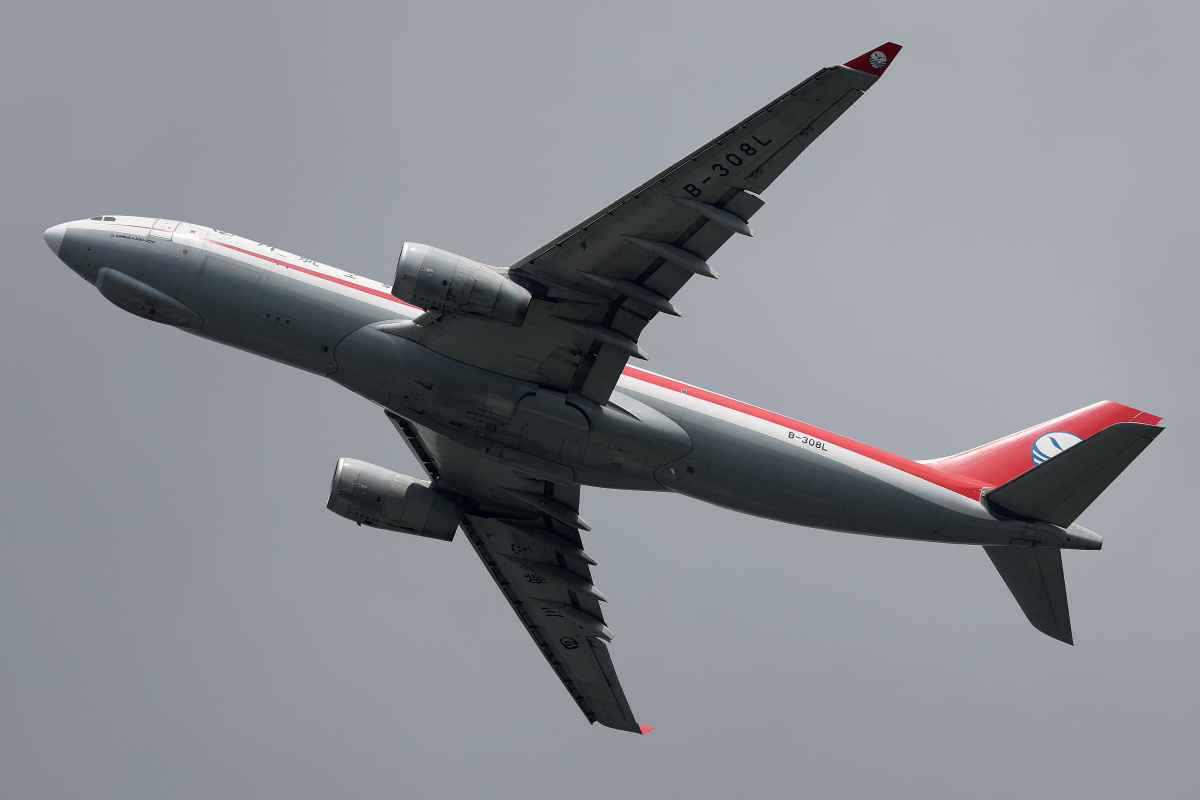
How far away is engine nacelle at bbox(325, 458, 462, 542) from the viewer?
134ft

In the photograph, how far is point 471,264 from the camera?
32.4m

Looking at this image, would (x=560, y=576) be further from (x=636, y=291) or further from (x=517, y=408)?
(x=636, y=291)

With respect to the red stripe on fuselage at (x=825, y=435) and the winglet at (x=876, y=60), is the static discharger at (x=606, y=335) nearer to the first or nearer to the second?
the red stripe on fuselage at (x=825, y=435)

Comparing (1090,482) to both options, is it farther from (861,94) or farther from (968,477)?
(861,94)

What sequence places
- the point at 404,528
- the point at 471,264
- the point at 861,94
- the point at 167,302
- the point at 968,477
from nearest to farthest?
the point at 861,94
the point at 471,264
the point at 167,302
the point at 968,477
the point at 404,528

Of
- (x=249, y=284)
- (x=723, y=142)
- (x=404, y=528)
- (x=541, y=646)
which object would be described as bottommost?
(x=541, y=646)

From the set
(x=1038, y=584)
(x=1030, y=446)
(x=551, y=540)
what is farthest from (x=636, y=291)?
(x=1038, y=584)

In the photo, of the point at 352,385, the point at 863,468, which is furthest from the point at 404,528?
the point at 863,468

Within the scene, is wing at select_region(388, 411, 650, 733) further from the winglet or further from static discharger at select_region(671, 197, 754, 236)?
the winglet

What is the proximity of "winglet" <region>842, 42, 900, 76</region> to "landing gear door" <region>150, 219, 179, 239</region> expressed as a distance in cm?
2103

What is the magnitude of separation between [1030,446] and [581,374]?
16.4m

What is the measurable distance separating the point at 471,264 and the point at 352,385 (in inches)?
219

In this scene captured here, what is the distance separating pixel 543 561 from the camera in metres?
44.0

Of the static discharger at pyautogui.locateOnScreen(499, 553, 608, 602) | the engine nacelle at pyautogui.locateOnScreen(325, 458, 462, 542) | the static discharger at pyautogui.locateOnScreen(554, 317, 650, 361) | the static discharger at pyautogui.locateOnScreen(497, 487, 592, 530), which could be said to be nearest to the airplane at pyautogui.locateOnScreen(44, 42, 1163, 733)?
the static discharger at pyautogui.locateOnScreen(554, 317, 650, 361)
